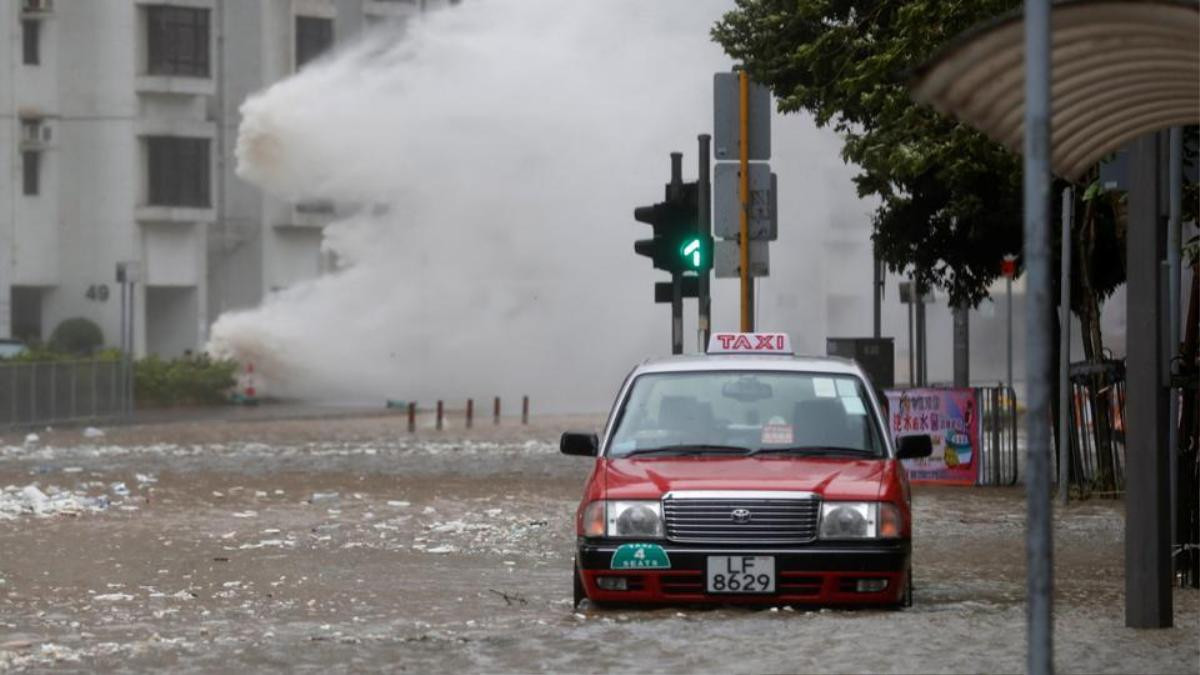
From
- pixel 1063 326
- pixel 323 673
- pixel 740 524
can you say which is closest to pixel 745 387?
pixel 740 524

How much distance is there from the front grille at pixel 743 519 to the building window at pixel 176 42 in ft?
169

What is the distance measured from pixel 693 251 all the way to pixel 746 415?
10078 mm

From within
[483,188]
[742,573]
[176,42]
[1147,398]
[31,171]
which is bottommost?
[742,573]

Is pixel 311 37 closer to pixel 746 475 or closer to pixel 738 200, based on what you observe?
pixel 738 200

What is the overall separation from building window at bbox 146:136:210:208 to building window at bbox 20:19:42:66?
12.6 ft

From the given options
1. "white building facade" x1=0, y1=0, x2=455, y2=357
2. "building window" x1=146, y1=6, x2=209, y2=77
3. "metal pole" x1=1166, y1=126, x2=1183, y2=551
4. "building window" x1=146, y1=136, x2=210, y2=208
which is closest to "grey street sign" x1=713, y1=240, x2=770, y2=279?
"metal pole" x1=1166, y1=126, x2=1183, y2=551

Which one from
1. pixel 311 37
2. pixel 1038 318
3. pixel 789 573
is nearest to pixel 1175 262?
pixel 789 573

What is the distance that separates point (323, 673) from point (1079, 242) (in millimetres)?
14384

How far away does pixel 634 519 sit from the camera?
38.5 feet

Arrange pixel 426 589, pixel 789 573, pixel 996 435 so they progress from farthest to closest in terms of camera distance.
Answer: pixel 996 435 → pixel 426 589 → pixel 789 573

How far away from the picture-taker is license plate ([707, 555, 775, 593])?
11.6m

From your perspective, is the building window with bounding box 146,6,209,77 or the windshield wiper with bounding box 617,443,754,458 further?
the building window with bounding box 146,6,209,77

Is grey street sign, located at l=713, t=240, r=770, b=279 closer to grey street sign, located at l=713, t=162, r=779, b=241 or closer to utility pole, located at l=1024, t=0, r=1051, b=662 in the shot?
grey street sign, located at l=713, t=162, r=779, b=241

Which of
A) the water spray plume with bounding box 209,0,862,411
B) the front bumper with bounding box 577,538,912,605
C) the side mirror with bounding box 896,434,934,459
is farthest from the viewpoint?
the water spray plume with bounding box 209,0,862,411
